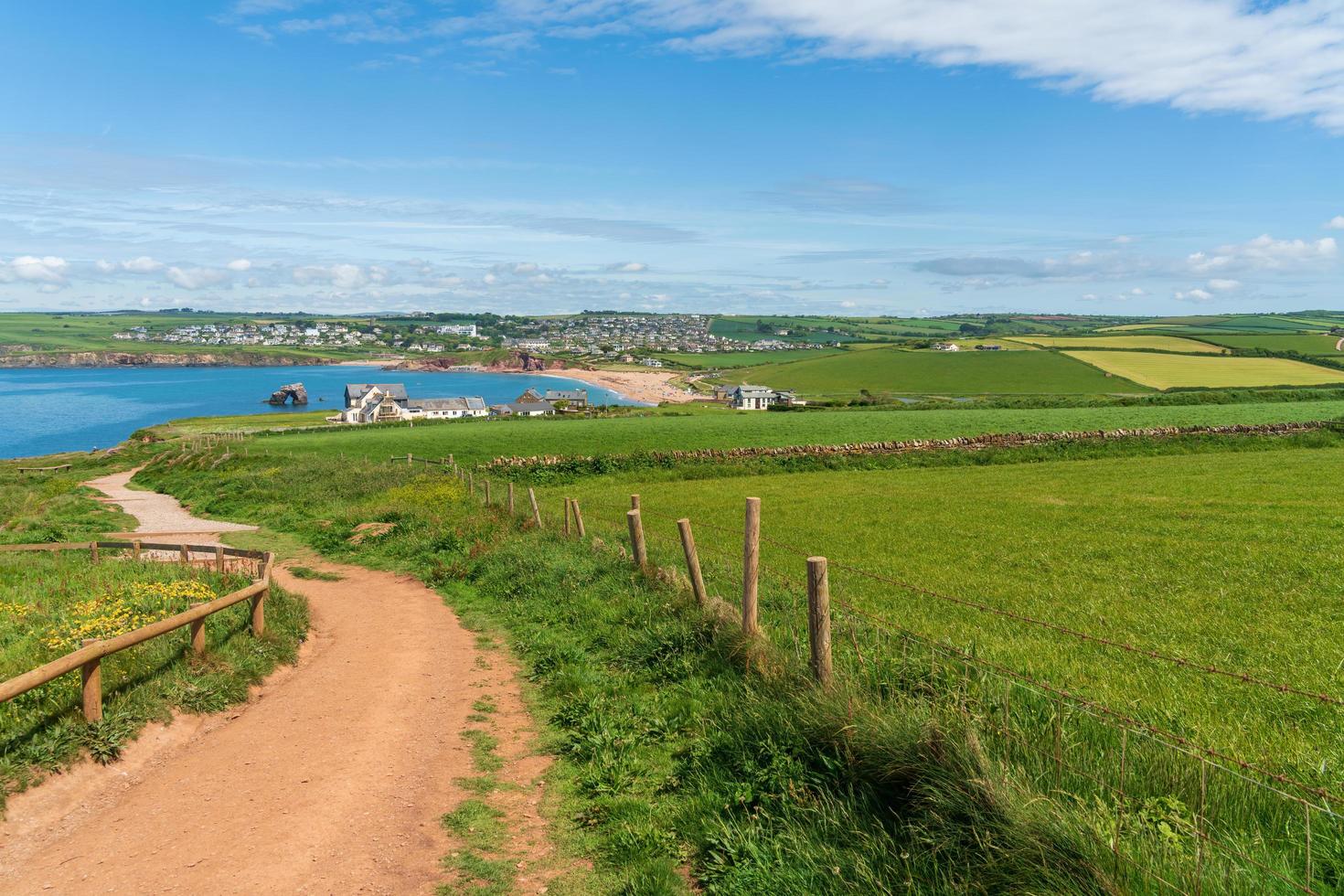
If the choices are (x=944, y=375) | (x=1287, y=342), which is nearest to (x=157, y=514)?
(x=944, y=375)

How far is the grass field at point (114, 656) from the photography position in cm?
780

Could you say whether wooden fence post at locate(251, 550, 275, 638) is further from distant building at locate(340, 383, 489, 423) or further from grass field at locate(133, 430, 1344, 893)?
distant building at locate(340, 383, 489, 423)

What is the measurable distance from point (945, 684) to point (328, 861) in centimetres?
588

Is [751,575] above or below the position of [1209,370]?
below

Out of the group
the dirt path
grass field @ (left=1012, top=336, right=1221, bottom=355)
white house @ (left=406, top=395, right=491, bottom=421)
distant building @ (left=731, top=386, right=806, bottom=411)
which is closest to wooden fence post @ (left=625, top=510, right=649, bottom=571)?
the dirt path

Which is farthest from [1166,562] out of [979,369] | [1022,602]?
[979,369]

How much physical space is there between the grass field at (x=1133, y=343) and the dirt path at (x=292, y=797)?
6636 inches

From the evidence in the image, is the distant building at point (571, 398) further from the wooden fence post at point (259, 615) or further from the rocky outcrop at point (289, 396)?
the wooden fence post at point (259, 615)

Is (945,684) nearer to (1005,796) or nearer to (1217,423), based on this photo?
(1005,796)

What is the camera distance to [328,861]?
643 cm

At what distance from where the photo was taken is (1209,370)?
119062 mm

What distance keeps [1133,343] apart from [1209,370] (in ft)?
164

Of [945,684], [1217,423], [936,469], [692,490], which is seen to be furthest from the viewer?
[1217,423]

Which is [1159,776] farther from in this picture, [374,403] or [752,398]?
[374,403]
